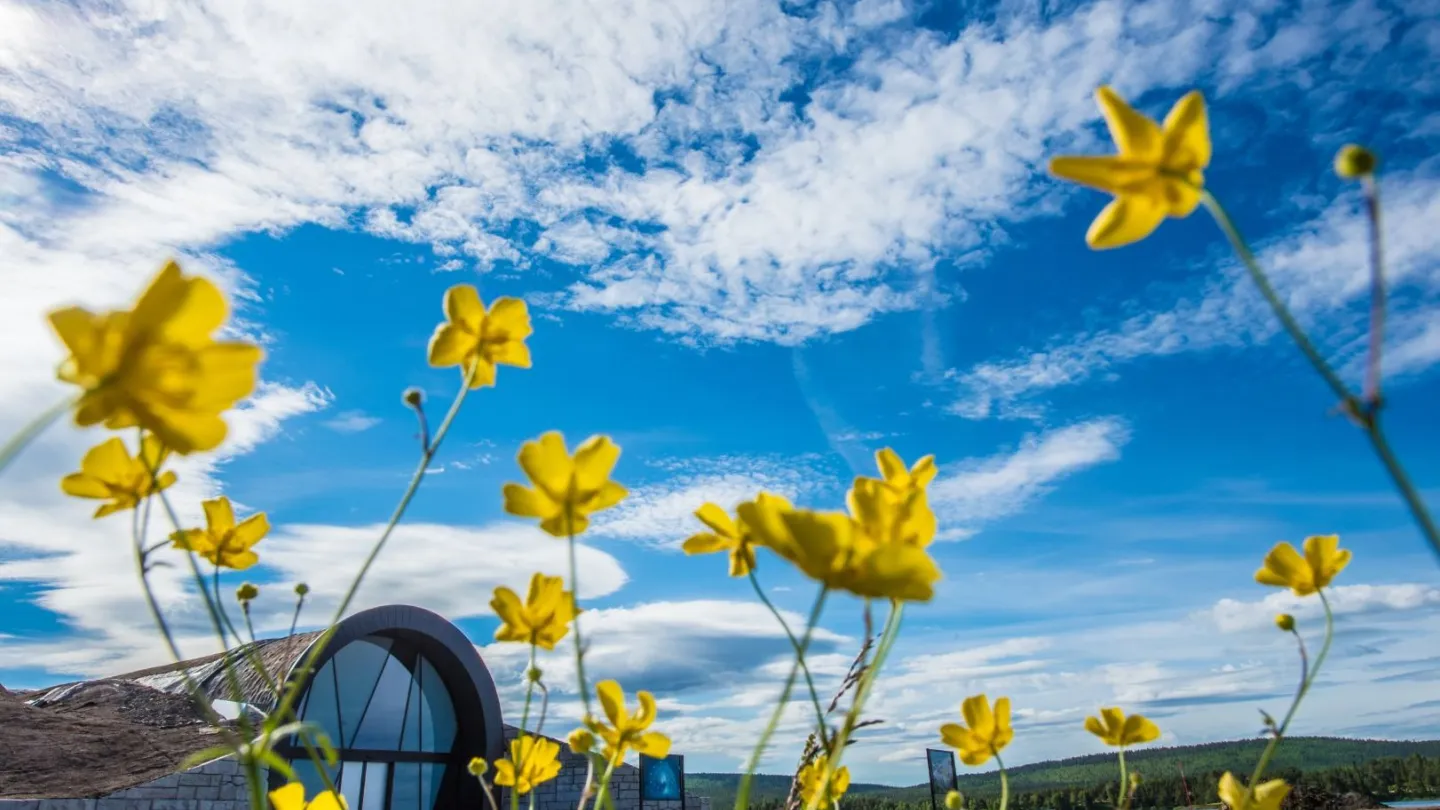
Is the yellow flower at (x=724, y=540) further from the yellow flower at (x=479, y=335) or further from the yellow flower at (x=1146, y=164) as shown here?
the yellow flower at (x=1146, y=164)

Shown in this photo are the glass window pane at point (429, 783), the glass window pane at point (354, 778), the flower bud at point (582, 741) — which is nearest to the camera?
the flower bud at point (582, 741)

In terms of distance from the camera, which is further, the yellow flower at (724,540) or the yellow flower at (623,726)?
the yellow flower at (623,726)

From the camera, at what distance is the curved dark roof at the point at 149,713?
23.0 ft

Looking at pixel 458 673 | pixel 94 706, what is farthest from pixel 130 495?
pixel 458 673

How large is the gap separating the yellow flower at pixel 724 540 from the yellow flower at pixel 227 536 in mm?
563

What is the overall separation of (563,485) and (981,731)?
2.18 ft

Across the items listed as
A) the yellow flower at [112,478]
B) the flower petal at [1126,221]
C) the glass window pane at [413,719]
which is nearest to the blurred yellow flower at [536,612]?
the yellow flower at [112,478]

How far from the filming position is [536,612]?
1.07m

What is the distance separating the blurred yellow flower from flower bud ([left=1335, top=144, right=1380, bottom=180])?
84cm

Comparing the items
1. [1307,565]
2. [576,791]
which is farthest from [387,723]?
[1307,565]

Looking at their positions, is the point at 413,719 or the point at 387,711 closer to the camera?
the point at 387,711

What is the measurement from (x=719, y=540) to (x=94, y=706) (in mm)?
10875

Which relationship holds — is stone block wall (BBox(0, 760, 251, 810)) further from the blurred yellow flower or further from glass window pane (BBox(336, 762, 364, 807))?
the blurred yellow flower

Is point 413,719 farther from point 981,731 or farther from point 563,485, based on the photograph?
point 563,485
